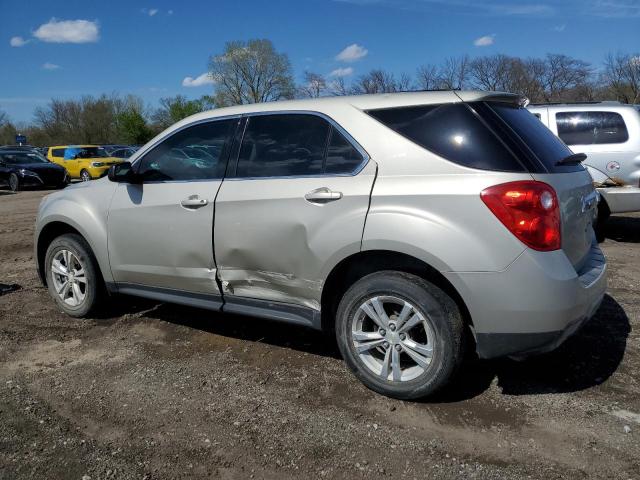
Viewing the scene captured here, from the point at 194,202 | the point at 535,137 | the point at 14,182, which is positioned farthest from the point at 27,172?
the point at 535,137

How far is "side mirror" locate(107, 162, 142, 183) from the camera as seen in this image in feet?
14.0

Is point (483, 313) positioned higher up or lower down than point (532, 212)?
lower down

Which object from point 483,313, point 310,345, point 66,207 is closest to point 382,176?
point 483,313

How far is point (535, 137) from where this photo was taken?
3.25 metres

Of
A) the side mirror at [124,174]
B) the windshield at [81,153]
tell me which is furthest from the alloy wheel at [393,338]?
the windshield at [81,153]

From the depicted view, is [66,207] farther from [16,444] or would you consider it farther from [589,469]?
[589,469]

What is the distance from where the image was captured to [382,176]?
10.5 feet

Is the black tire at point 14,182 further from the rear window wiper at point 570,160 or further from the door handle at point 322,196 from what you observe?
the rear window wiper at point 570,160

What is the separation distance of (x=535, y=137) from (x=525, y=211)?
0.65 m

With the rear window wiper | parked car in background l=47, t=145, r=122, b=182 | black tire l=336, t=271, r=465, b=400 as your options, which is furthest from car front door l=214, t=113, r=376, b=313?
parked car in background l=47, t=145, r=122, b=182

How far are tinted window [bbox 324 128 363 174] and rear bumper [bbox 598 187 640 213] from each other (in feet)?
18.9

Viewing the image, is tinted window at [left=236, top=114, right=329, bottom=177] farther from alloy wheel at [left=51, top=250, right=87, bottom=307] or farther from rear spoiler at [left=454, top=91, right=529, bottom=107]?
alloy wheel at [left=51, top=250, right=87, bottom=307]

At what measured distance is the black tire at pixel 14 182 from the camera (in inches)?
807

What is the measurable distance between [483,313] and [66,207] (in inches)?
141
